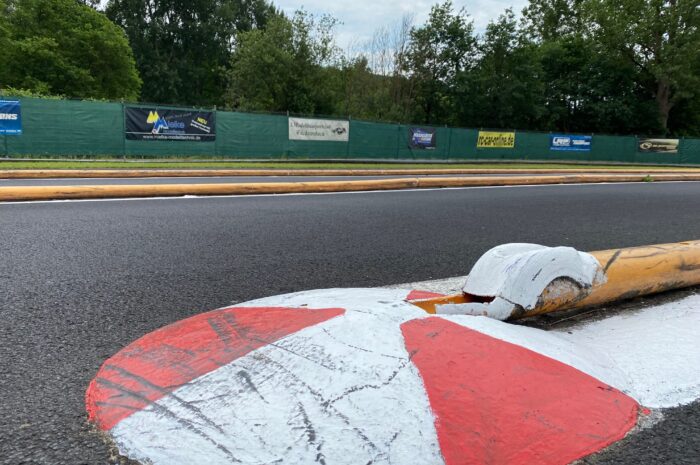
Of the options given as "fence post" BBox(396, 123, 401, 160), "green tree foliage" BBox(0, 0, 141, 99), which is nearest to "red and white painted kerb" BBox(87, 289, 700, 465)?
"fence post" BBox(396, 123, 401, 160)

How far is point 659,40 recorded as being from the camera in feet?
126

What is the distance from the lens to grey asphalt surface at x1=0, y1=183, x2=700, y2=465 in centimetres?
163

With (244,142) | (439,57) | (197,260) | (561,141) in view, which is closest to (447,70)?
(439,57)

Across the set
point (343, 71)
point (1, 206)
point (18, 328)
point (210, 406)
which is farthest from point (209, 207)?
point (343, 71)

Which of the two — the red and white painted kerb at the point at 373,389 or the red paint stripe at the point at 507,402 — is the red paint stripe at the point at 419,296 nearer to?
the red and white painted kerb at the point at 373,389

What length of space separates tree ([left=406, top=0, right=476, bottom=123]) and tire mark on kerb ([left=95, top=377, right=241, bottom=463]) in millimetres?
38950

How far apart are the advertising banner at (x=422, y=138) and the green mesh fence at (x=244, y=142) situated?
169mm

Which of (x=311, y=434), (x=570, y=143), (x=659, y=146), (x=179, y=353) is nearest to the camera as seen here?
(x=311, y=434)

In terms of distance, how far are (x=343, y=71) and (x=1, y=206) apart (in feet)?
113

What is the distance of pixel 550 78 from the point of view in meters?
43.2

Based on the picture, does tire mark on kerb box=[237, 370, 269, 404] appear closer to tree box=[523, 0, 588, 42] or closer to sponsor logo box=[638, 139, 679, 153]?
sponsor logo box=[638, 139, 679, 153]

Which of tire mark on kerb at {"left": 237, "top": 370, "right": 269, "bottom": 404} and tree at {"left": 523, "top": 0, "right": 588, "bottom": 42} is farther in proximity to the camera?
tree at {"left": 523, "top": 0, "right": 588, "bottom": 42}

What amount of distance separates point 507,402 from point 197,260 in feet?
9.04

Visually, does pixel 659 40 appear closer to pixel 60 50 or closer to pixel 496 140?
pixel 496 140
